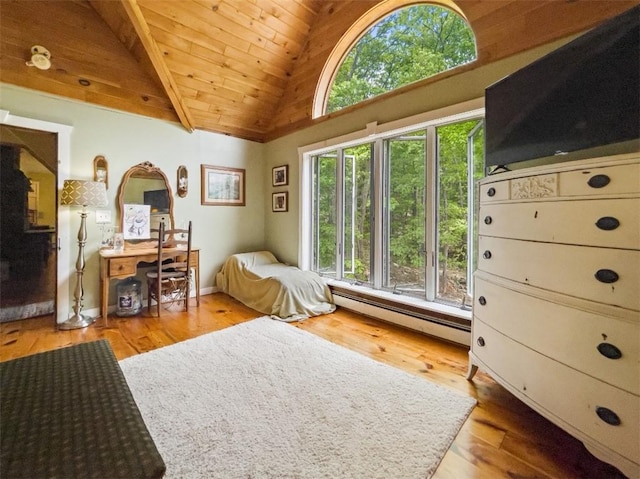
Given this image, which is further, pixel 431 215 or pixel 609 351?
pixel 431 215

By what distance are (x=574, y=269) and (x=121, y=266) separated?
3.76m

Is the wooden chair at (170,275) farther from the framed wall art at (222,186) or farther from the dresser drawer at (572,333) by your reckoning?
the dresser drawer at (572,333)

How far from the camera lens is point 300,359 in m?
2.27

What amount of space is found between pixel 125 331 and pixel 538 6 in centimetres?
444

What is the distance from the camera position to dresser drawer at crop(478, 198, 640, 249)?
115 centimetres

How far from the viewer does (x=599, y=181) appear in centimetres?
123

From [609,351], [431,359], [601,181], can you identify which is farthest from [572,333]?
[431,359]

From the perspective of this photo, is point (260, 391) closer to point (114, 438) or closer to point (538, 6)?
point (114, 438)

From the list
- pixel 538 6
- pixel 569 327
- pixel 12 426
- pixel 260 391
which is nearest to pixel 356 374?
pixel 260 391

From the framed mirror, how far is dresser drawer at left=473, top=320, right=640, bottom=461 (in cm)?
384

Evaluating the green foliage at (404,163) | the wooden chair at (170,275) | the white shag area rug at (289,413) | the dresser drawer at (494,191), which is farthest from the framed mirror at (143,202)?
the dresser drawer at (494,191)

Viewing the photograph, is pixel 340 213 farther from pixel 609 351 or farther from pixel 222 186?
pixel 609 351

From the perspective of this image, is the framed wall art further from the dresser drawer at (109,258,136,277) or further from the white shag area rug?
the white shag area rug

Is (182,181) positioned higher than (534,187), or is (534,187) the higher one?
(182,181)
